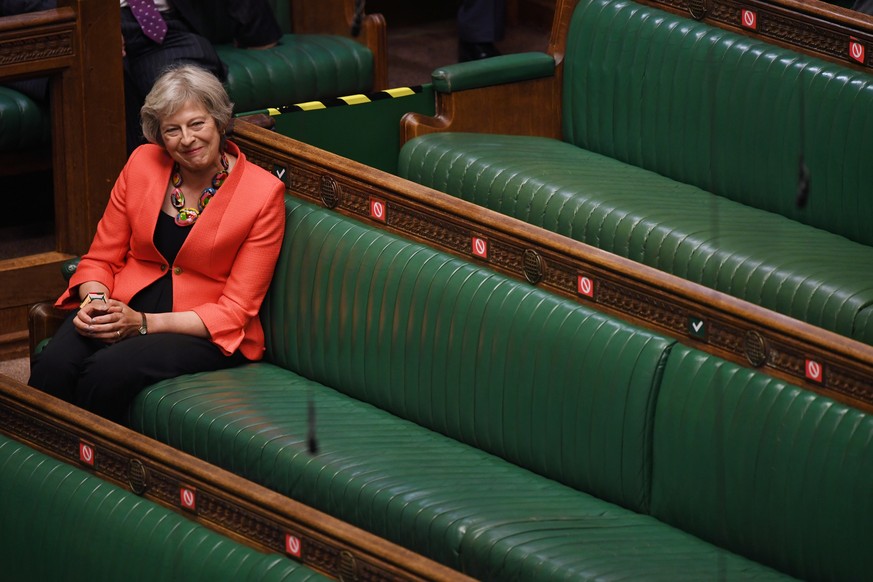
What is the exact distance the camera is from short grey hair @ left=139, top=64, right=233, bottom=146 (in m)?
3.65

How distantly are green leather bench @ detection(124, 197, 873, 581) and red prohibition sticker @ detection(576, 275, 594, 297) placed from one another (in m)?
0.03

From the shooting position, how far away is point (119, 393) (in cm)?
361

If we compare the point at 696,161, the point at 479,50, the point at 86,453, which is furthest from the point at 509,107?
the point at 86,453

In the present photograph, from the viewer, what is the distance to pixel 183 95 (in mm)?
3654

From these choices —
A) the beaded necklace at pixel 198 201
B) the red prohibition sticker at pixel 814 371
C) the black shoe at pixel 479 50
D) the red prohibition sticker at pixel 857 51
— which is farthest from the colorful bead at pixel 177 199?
the black shoe at pixel 479 50

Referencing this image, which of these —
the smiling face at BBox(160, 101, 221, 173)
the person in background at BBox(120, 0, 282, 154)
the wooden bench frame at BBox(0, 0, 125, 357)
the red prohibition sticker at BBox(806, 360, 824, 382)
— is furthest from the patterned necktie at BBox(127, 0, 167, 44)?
the red prohibition sticker at BBox(806, 360, 824, 382)

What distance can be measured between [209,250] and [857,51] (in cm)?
171

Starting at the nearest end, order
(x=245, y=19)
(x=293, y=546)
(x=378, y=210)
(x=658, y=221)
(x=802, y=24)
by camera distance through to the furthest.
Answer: (x=293, y=546), (x=378, y=210), (x=658, y=221), (x=802, y=24), (x=245, y=19)

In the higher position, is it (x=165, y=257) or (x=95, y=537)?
(x=165, y=257)

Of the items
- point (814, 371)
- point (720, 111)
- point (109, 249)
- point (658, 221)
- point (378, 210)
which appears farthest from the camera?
point (720, 111)

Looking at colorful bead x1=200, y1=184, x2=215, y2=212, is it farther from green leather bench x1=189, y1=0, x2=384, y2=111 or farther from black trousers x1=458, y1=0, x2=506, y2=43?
black trousers x1=458, y1=0, x2=506, y2=43

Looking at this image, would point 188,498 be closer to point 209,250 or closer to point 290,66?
point 209,250

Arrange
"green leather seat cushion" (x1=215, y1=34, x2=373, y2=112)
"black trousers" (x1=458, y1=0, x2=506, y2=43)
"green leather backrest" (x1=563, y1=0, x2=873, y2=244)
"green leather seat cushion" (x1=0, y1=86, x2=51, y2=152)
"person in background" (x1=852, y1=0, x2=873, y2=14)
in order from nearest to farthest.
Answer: "green leather backrest" (x1=563, y1=0, x2=873, y2=244), "person in background" (x1=852, y1=0, x2=873, y2=14), "green leather seat cushion" (x1=0, y1=86, x2=51, y2=152), "green leather seat cushion" (x1=215, y1=34, x2=373, y2=112), "black trousers" (x1=458, y1=0, x2=506, y2=43)

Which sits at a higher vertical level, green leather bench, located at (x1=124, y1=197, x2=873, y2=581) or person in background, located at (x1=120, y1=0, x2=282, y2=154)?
person in background, located at (x1=120, y1=0, x2=282, y2=154)
